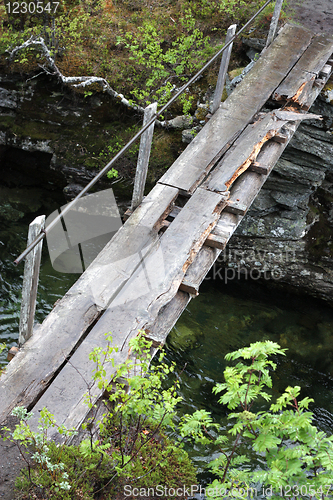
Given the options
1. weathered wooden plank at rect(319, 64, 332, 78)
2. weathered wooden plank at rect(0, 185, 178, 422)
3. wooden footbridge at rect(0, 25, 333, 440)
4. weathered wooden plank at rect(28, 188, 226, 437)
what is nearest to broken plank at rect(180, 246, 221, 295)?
wooden footbridge at rect(0, 25, 333, 440)

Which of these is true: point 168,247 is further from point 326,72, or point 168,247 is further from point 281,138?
point 326,72

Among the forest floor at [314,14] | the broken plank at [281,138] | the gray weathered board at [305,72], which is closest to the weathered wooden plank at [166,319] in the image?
the broken plank at [281,138]

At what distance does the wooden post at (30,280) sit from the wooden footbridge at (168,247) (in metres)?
0.16

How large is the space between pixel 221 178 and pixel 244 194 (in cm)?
37

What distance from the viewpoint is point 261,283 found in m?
8.61

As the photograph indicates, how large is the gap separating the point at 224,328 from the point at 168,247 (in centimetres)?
341

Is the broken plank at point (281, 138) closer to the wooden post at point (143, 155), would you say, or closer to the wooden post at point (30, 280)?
the wooden post at point (143, 155)

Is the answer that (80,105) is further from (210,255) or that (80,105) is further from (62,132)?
(210,255)

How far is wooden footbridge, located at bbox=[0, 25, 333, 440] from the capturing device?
338 centimetres

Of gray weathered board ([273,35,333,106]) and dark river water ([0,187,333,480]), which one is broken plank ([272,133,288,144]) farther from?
dark river water ([0,187,333,480])

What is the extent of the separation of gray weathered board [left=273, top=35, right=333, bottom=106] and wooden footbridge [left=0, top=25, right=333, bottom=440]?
17 millimetres

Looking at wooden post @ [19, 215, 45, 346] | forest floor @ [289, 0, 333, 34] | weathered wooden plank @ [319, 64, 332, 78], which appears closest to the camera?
wooden post @ [19, 215, 45, 346]

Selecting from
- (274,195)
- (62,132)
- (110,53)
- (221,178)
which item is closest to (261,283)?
(274,195)

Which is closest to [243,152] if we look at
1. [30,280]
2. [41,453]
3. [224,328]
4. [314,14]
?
[224,328]
